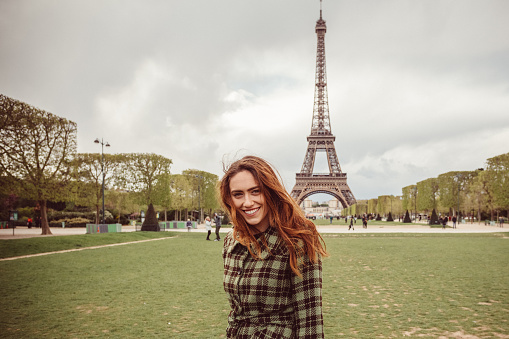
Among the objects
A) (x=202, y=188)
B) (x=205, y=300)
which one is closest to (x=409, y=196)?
(x=202, y=188)

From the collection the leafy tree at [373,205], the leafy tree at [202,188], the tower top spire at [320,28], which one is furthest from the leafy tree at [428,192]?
the tower top spire at [320,28]

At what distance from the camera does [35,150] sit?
2177 centimetres

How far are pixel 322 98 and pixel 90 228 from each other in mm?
54893

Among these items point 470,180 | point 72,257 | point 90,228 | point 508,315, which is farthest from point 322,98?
point 508,315

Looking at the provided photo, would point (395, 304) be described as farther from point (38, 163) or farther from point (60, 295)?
point (38, 163)

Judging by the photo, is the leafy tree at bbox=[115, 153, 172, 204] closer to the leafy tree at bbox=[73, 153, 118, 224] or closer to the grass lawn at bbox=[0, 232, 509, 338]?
the leafy tree at bbox=[73, 153, 118, 224]

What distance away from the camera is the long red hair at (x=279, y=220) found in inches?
67.7

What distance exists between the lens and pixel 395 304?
6.13m

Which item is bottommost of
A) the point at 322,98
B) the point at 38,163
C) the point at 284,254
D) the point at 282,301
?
the point at 282,301

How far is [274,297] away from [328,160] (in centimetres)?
6581

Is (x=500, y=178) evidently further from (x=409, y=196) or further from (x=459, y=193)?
(x=409, y=196)

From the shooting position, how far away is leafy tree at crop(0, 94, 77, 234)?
20.6 meters

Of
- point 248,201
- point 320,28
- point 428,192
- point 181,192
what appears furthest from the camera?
point 320,28

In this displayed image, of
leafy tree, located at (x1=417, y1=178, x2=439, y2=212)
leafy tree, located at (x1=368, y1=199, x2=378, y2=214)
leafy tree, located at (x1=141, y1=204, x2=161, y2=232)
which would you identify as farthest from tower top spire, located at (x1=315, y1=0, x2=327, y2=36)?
leafy tree, located at (x1=141, y1=204, x2=161, y2=232)
